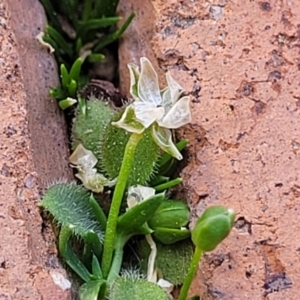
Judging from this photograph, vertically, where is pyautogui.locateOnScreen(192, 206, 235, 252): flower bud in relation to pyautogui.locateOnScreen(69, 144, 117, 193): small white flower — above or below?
above

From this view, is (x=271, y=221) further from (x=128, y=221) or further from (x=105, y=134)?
(x=105, y=134)

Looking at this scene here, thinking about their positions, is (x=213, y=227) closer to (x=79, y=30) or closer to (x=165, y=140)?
(x=165, y=140)

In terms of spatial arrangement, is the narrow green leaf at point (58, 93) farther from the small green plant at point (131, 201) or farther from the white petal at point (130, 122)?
the white petal at point (130, 122)

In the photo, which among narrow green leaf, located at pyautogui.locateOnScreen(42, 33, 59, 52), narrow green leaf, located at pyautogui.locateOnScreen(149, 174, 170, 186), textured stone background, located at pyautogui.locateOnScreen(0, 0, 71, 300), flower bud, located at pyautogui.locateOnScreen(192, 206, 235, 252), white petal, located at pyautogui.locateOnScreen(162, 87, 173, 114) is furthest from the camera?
narrow green leaf, located at pyautogui.locateOnScreen(42, 33, 59, 52)

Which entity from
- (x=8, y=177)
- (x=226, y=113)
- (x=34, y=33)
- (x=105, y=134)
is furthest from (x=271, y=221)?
(x=34, y=33)

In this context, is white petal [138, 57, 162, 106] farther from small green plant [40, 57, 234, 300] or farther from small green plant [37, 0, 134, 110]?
small green plant [37, 0, 134, 110]

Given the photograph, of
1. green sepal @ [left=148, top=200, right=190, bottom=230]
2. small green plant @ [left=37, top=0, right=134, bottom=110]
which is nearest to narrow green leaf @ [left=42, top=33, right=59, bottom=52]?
small green plant @ [left=37, top=0, right=134, bottom=110]
